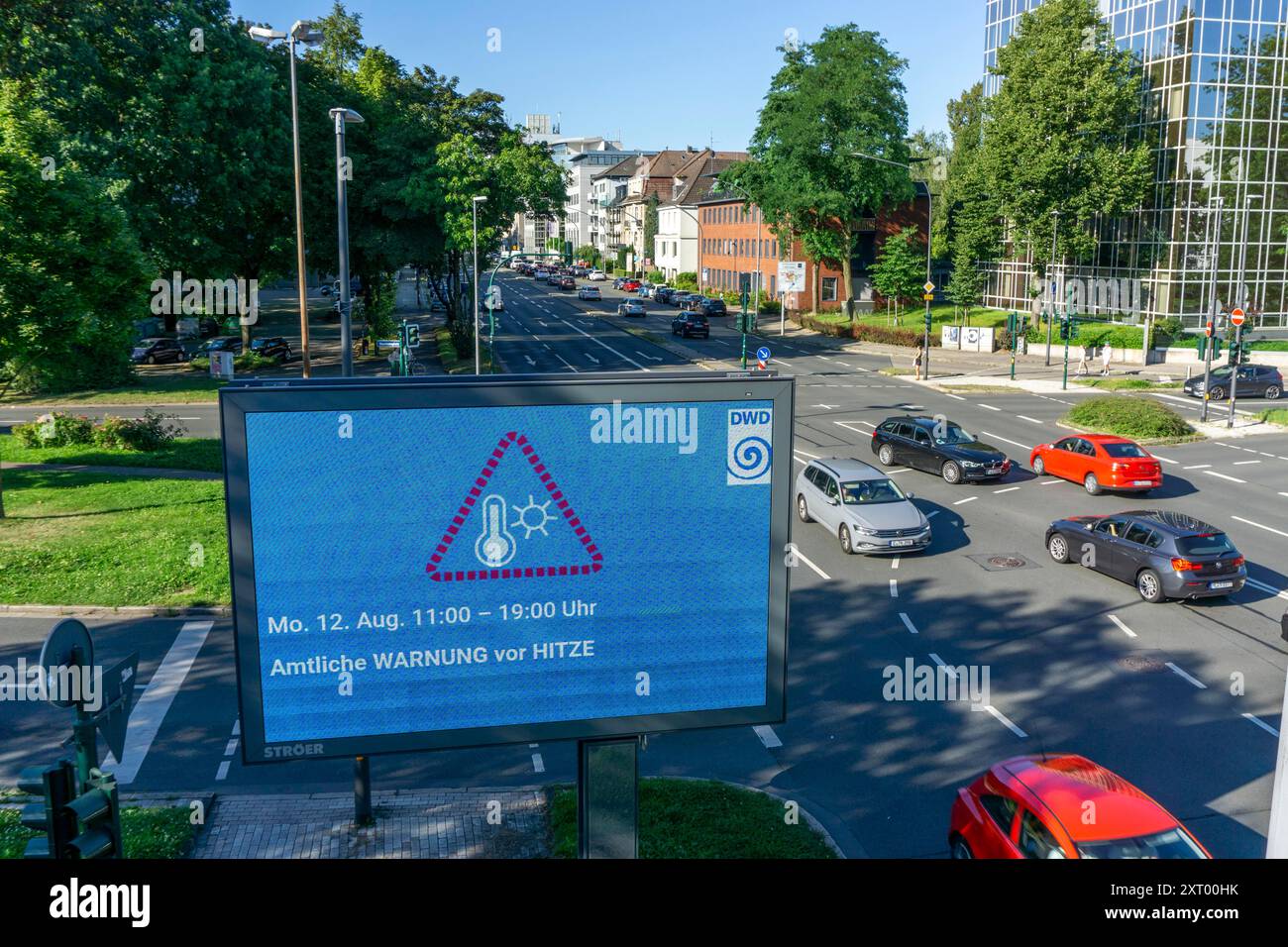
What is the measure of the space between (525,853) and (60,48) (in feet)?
140

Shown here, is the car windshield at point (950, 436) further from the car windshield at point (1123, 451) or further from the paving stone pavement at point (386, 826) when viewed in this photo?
the paving stone pavement at point (386, 826)

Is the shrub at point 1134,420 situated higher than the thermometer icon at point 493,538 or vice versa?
the thermometer icon at point 493,538

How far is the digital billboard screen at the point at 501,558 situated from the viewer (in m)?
8.20

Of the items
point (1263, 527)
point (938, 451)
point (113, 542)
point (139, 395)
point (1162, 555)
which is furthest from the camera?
point (139, 395)

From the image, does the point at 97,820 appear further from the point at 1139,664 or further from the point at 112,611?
the point at 1139,664

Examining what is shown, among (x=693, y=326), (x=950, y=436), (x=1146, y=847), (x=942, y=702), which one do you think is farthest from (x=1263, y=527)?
(x=693, y=326)

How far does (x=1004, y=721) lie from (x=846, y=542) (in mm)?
8376

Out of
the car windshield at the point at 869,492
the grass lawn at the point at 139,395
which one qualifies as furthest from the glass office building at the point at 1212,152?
the grass lawn at the point at 139,395

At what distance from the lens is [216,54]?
4688 cm

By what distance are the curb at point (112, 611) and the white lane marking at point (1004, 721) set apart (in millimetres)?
12478

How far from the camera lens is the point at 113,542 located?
21.5m

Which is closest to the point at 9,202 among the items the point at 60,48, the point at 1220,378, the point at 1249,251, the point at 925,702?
the point at 925,702

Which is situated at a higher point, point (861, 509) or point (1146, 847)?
point (861, 509)
